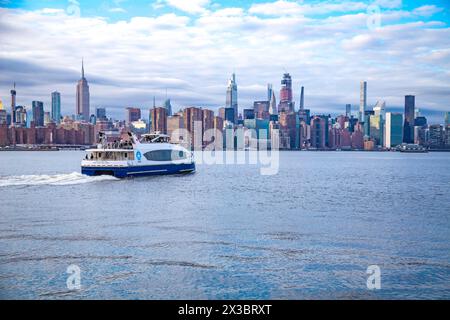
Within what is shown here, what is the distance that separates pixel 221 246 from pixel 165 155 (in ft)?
144

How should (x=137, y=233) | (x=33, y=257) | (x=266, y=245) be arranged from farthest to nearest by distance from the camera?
(x=137, y=233) → (x=266, y=245) → (x=33, y=257)

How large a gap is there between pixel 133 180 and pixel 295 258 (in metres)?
41.0

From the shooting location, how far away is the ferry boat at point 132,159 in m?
57.6

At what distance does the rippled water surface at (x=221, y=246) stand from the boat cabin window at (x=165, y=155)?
19.5 meters

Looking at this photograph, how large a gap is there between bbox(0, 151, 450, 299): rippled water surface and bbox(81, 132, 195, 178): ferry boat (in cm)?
1408

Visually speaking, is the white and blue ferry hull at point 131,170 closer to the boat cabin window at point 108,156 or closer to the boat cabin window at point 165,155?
the boat cabin window at point 165,155

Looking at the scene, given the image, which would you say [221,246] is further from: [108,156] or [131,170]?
[108,156]

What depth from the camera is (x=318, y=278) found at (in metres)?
18.1

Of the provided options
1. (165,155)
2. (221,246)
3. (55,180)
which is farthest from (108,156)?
(221,246)

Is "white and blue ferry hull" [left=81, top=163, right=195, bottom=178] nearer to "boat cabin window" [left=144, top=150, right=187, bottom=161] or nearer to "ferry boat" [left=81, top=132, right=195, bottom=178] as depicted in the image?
"ferry boat" [left=81, top=132, right=195, bottom=178]

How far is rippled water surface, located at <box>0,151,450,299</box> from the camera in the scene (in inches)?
668

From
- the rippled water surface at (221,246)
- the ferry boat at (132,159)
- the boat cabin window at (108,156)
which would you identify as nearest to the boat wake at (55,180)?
the ferry boat at (132,159)
